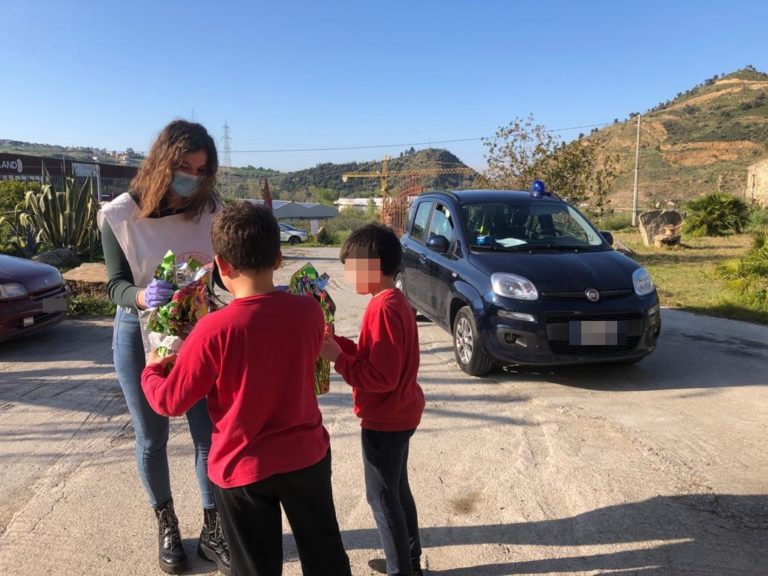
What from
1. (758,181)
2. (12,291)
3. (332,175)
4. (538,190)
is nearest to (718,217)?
(758,181)

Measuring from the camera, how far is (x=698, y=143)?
6266cm

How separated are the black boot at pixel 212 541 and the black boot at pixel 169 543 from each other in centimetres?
9

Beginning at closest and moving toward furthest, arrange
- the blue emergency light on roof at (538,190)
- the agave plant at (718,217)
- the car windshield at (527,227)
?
the car windshield at (527,227) → the blue emergency light on roof at (538,190) → the agave plant at (718,217)

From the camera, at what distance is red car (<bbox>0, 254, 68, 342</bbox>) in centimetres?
598

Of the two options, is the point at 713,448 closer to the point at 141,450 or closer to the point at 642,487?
the point at 642,487

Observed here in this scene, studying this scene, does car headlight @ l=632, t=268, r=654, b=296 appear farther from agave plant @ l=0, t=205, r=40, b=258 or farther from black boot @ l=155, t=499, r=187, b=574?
agave plant @ l=0, t=205, r=40, b=258

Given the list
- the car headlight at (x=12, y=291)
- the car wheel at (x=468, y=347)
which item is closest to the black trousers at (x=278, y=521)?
the car wheel at (x=468, y=347)

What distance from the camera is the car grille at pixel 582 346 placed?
189 inches

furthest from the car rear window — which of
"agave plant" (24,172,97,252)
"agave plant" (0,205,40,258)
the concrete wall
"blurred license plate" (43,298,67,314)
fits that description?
the concrete wall

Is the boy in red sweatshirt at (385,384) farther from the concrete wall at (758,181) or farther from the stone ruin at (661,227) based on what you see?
the concrete wall at (758,181)

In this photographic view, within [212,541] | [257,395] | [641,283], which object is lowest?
[212,541]

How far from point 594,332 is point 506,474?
1864mm

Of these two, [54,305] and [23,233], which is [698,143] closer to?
[23,233]

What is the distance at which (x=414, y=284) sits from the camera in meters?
6.86
